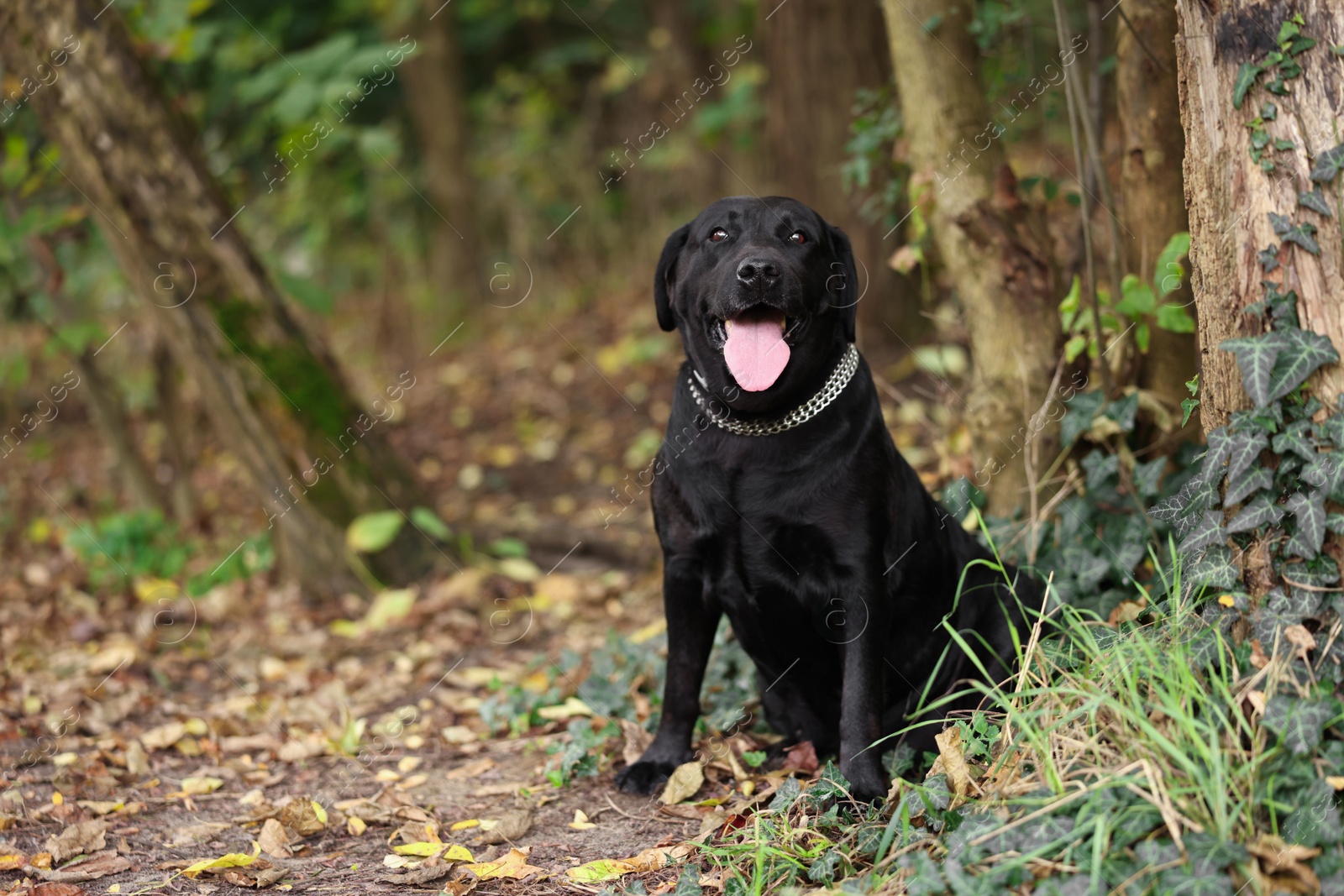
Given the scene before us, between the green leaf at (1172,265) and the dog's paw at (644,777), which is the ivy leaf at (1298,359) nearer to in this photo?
the green leaf at (1172,265)

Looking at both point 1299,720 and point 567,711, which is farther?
point 567,711

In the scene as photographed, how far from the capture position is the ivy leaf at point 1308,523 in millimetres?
2289

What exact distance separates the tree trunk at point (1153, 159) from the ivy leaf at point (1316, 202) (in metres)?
1.33

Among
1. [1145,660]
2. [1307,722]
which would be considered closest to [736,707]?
[1145,660]

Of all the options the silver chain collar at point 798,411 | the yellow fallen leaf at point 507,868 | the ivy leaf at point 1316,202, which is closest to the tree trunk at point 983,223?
the silver chain collar at point 798,411

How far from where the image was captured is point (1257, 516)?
93.7 inches

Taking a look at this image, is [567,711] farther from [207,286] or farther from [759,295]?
[207,286]

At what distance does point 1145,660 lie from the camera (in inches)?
95.7

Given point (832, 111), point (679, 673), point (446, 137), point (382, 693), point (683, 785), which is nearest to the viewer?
point (683, 785)

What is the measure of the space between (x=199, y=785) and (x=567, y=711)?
118cm

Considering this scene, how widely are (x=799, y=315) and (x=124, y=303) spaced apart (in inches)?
276

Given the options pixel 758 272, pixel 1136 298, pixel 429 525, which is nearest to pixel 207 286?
pixel 429 525

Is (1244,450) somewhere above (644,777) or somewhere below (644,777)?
above

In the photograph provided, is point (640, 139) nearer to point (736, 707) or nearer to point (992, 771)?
point (736, 707)
